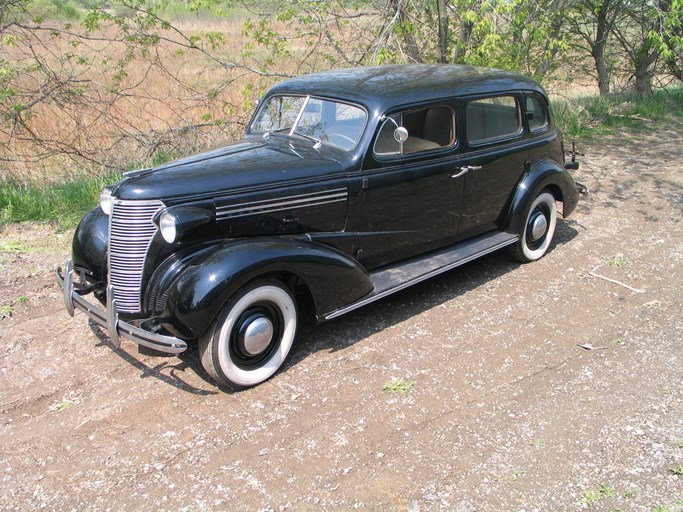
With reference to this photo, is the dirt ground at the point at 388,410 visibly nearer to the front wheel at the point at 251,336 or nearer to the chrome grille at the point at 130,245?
the front wheel at the point at 251,336

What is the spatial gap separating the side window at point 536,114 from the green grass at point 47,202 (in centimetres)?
484

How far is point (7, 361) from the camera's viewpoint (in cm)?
395

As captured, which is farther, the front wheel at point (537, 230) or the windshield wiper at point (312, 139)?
the front wheel at point (537, 230)

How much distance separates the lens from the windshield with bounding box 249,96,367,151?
14.1ft

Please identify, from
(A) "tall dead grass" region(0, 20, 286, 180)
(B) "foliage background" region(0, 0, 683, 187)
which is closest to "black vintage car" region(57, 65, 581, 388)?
(B) "foliage background" region(0, 0, 683, 187)

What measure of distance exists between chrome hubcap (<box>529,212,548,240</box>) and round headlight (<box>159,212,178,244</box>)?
142 inches

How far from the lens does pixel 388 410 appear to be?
11.3 ft

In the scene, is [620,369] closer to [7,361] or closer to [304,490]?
[304,490]

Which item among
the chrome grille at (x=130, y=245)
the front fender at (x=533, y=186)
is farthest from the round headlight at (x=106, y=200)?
the front fender at (x=533, y=186)

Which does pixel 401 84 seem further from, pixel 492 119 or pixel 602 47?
pixel 602 47

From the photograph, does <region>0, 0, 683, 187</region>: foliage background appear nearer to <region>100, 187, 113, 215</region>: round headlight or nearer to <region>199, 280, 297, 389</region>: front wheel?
<region>100, 187, 113, 215</region>: round headlight

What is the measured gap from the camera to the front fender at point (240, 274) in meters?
3.28

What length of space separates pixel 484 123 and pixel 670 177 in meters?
4.66

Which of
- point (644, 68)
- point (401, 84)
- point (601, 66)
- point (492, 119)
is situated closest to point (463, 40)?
point (492, 119)
